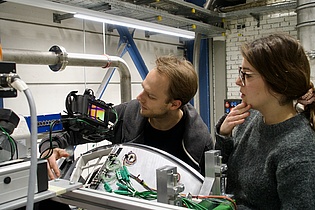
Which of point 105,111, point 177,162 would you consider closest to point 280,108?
point 177,162

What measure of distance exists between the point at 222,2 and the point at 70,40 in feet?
9.34

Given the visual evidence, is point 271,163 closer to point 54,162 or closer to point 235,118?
point 235,118

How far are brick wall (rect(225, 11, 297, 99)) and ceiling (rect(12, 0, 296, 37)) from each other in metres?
0.20

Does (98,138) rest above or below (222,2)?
below

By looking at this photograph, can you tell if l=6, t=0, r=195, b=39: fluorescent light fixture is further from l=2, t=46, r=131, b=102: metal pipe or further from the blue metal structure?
the blue metal structure

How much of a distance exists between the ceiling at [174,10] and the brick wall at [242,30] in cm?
20

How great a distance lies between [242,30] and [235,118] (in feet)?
14.7

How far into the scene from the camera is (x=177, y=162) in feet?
3.75

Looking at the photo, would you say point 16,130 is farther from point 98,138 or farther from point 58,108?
point 58,108

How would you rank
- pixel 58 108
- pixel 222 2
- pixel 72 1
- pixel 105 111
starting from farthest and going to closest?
pixel 222 2, pixel 58 108, pixel 72 1, pixel 105 111

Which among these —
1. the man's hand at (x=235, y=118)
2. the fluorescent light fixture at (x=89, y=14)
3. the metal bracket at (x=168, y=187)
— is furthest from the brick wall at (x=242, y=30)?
the metal bracket at (x=168, y=187)

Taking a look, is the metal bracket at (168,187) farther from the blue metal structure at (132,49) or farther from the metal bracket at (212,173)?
the blue metal structure at (132,49)

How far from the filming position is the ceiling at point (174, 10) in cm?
325

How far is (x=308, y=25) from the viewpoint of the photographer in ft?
12.3
